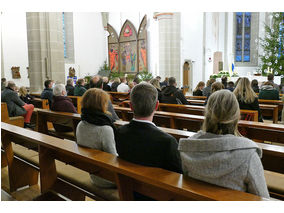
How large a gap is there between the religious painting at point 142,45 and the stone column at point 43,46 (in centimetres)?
732

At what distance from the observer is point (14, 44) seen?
620 inches

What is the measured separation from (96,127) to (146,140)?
2.54ft

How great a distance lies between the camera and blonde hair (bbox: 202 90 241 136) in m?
1.61

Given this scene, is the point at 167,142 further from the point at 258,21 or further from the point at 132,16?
the point at 258,21

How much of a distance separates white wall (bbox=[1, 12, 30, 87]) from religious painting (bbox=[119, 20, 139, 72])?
6.06 metres

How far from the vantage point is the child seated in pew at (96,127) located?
2.46 meters

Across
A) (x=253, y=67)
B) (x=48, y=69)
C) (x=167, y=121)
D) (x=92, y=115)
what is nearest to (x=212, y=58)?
(x=253, y=67)

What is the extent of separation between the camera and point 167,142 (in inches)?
71.2

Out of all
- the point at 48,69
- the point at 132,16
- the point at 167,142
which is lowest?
the point at 167,142

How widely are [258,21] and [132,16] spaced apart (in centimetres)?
1058

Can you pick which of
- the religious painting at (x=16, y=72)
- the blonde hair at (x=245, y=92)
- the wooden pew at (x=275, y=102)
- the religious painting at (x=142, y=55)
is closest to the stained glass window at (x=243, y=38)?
the religious painting at (x=142, y=55)

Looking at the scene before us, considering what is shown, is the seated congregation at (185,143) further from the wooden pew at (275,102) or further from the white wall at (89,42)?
the white wall at (89,42)

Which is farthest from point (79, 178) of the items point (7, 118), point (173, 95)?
point (173, 95)

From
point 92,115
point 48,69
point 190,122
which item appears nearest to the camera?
point 92,115
